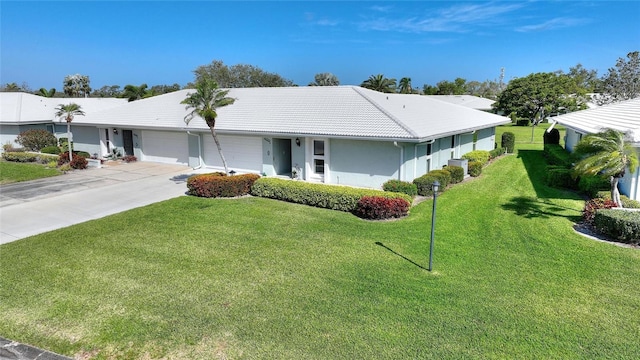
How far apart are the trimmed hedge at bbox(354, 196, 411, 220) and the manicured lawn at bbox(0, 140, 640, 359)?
367mm

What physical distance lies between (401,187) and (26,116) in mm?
29476

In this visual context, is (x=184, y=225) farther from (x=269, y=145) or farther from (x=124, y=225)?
(x=269, y=145)

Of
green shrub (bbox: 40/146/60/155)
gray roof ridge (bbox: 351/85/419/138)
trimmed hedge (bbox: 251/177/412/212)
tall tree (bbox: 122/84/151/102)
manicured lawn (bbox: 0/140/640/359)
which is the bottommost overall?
manicured lawn (bbox: 0/140/640/359)

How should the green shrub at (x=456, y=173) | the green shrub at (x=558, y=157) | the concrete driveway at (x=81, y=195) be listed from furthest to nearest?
the green shrub at (x=558, y=157)
the green shrub at (x=456, y=173)
the concrete driveway at (x=81, y=195)

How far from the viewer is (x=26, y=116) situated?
97.3 ft

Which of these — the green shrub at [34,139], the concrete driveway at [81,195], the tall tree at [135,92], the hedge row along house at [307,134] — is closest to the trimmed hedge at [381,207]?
the hedge row along house at [307,134]

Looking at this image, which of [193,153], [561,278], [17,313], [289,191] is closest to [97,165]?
[193,153]

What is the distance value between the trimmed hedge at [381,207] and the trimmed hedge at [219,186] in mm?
5460

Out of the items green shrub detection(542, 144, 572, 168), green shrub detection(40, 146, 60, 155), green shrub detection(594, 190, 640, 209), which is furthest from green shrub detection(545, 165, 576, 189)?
green shrub detection(40, 146, 60, 155)

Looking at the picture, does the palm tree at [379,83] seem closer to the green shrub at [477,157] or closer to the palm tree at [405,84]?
the palm tree at [405,84]

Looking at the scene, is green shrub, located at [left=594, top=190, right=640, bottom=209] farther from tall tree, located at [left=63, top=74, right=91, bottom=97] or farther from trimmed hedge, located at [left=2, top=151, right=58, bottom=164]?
tall tree, located at [left=63, top=74, right=91, bottom=97]

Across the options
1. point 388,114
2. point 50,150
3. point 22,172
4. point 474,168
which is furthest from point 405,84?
point 22,172

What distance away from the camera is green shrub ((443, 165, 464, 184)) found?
18123mm

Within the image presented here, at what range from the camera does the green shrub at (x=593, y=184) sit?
13.9 m
